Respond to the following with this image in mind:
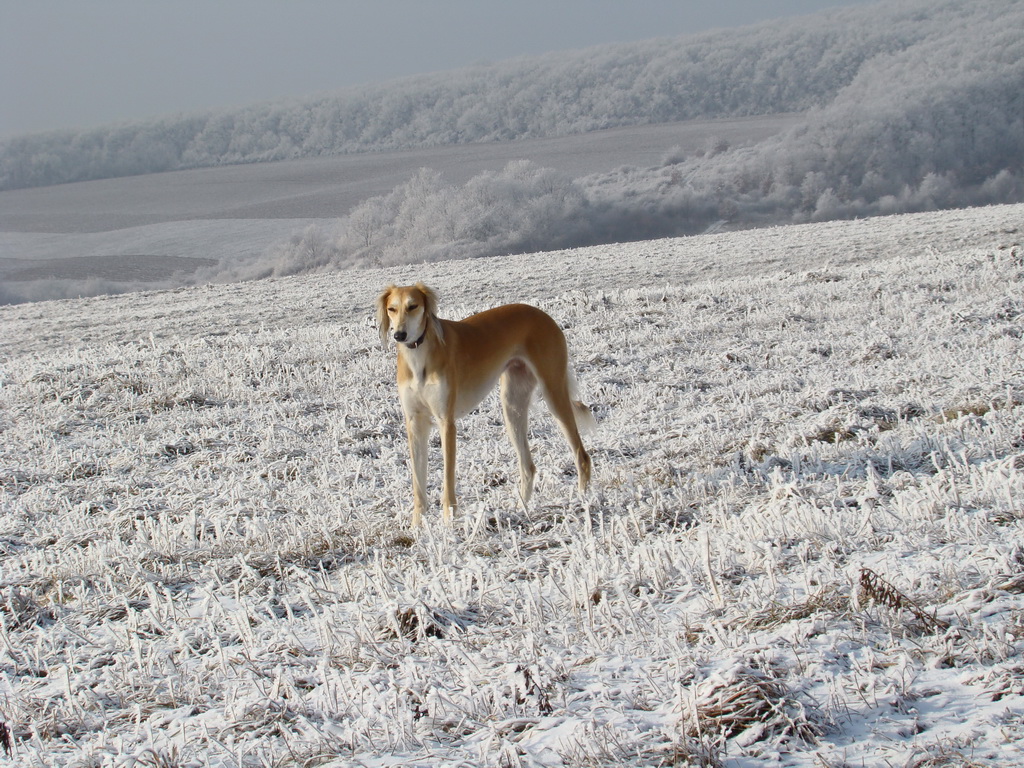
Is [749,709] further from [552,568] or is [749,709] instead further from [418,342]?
[418,342]

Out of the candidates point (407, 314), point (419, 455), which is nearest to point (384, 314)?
point (407, 314)

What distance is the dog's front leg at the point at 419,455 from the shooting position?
647 centimetres

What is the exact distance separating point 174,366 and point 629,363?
7019 mm

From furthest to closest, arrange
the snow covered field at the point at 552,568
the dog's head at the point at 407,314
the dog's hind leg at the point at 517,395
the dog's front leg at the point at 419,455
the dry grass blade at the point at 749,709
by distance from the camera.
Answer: the dog's hind leg at the point at 517,395 < the dog's front leg at the point at 419,455 < the dog's head at the point at 407,314 < the snow covered field at the point at 552,568 < the dry grass blade at the point at 749,709

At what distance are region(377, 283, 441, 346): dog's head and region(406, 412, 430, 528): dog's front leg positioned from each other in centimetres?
64

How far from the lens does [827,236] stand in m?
30.0

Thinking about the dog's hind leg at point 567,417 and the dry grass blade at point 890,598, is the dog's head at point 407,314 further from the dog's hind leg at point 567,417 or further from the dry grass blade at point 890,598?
the dry grass blade at point 890,598

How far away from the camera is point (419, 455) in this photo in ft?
21.4

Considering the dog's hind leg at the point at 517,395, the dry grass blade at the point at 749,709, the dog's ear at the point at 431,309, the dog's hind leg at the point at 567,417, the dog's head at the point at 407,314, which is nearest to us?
the dry grass blade at the point at 749,709

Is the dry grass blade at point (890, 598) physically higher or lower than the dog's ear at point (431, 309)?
lower

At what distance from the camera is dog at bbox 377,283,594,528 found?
6.30m

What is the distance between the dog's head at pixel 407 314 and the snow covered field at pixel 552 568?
135 centimetres

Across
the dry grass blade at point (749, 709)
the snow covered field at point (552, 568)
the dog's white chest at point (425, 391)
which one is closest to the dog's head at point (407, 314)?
the dog's white chest at point (425, 391)

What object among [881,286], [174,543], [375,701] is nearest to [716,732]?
[375,701]
